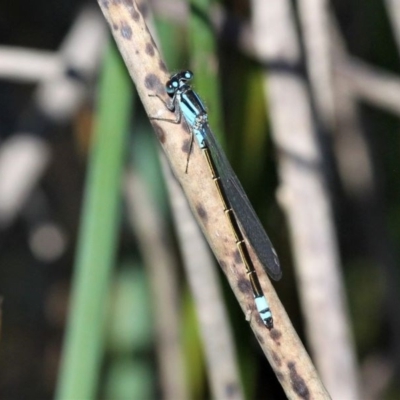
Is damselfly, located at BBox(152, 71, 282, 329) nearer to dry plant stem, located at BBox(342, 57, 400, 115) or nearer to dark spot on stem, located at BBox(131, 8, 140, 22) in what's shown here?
dark spot on stem, located at BBox(131, 8, 140, 22)

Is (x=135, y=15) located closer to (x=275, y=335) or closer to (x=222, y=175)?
(x=275, y=335)

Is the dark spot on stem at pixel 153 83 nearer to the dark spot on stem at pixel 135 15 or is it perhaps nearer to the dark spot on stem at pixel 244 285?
the dark spot on stem at pixel 135 15

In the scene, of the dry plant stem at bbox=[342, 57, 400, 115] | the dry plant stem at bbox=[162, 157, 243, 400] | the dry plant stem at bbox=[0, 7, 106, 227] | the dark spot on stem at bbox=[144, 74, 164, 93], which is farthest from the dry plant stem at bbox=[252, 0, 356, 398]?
the dark spot on stem at bbox=[144, 74, 164, 93]

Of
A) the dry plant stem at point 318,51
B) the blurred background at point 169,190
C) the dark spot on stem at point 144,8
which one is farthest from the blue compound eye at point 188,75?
the dry plant stem at point 318,51

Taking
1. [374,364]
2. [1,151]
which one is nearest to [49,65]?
[1,151]

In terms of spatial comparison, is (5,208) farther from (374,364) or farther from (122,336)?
(374,364)

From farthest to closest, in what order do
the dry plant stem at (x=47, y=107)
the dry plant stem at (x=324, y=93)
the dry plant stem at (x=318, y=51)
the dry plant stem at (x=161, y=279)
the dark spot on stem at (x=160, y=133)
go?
the dry plant stem at (x=161, y=279), the dry plant stem at (x=47, y=107), the dry plant stem at (x=318, y=51), the dry plant stem at (x=324, y=93), the dark spot on stem at (x=160, y=133)
